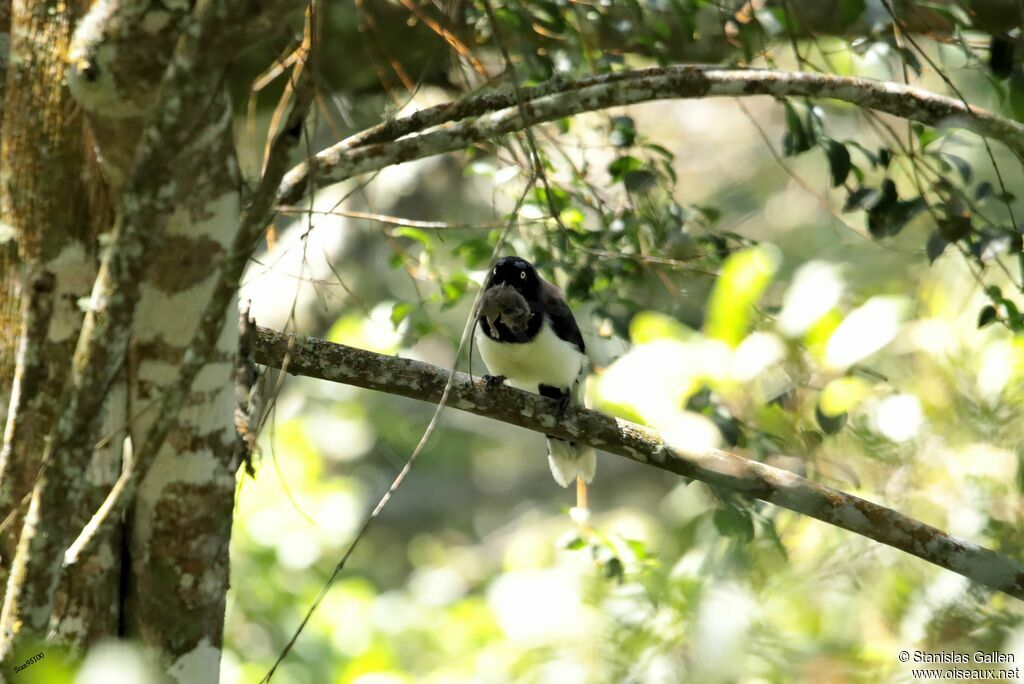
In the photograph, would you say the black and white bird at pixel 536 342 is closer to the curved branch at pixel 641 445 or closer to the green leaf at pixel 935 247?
the curved branch at pixel 641 445

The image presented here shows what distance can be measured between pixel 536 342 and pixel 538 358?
89 millimetres

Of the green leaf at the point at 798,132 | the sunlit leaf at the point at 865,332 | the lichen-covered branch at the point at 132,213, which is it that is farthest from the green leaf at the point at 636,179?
the lichen-covered branch at the point at 132,213

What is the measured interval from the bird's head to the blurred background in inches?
5.7

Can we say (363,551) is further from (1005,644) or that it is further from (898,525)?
(1005,644)

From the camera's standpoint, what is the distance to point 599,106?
2.74m

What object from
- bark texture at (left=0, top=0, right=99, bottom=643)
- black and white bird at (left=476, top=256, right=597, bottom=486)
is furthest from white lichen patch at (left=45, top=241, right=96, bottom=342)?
black and white bird at (left=476, top=256, right=597, bottom=486)

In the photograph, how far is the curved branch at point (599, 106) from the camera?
104 inches

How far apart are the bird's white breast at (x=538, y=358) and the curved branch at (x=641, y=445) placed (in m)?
1.18

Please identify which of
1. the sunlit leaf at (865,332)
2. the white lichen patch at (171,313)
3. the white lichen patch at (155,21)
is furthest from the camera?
the white lichen patch at (171,313)

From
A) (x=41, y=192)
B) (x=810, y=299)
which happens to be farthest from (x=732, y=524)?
(x=41, y=192)

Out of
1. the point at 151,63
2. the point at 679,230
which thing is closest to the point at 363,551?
the point at 679,230

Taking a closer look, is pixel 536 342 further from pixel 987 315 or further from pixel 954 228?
pixel 987 315

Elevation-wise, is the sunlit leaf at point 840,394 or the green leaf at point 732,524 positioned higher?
the sunlit leaf at point 840,394

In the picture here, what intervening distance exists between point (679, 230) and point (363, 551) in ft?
26.8
